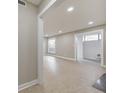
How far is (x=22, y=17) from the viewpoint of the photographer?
2.47 meters

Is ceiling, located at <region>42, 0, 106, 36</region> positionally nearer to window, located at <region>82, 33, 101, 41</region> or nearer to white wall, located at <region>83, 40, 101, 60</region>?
window, located at <region>82, 33, 101, 41</region>

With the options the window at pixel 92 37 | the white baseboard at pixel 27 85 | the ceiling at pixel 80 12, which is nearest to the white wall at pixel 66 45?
the window at pixel 92 37

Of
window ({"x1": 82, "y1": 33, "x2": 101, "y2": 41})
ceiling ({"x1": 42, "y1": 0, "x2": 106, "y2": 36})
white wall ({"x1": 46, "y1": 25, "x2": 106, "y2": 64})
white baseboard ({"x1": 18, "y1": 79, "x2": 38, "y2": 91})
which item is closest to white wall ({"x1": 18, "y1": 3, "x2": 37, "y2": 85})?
white baseboard ({"x1": 18, "y1": 79, "x2": 38, "y2": 91})

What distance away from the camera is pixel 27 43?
259 cm

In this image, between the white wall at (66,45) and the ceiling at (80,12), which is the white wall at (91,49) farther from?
the ceiling at (80,12)

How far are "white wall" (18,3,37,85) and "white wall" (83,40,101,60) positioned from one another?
4781 millimetres

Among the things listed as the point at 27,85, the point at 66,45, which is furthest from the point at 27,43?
the point at 66,45

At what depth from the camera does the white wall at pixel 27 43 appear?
2.43 m

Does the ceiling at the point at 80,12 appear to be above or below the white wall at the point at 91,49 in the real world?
above

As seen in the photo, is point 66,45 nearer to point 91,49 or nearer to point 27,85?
point 91,49

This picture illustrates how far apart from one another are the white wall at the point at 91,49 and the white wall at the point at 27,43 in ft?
15.7
